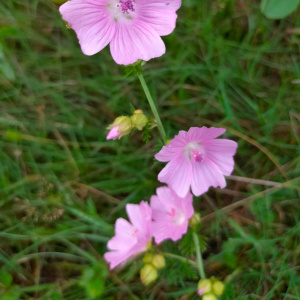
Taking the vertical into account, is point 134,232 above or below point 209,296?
above

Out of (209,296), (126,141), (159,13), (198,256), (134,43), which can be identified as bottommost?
(209,296)

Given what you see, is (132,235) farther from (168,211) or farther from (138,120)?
(138,120)

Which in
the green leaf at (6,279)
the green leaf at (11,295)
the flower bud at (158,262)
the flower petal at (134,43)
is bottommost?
the green leaf at (11,295)

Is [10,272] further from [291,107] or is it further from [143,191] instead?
[291,107]

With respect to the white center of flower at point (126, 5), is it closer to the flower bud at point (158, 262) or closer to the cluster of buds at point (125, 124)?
the cluster of buds at point (125, 124)

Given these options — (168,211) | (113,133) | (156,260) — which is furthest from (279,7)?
(156,260)

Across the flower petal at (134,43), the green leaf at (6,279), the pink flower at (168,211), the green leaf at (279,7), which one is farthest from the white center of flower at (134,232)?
the green leaf at (279,7)

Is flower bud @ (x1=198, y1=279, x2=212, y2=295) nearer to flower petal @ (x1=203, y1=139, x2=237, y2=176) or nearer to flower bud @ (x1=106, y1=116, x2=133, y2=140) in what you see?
flower petal @ (x1=203, y1=139, x2=237, y2=176)
